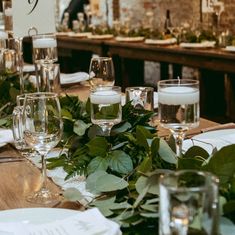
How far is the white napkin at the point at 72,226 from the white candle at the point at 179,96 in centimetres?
43

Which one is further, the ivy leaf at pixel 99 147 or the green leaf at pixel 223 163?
the ivy leaf at pixel 99 147

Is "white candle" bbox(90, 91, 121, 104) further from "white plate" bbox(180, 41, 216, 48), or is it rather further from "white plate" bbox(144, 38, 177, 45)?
"white plate" bbox(144, 38, 177, 45)

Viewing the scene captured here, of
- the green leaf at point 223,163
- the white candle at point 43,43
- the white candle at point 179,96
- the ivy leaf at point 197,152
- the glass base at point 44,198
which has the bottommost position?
the glass base at point 44,198

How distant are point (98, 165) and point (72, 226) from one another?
13.0 inches

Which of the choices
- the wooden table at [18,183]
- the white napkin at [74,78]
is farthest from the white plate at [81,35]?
the wooden table at [18,183]

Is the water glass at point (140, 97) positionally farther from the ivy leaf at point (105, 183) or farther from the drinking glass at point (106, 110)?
the ivy leaf at point (105, 183)

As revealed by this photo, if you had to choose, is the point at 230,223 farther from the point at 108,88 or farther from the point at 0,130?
the point at 0,130

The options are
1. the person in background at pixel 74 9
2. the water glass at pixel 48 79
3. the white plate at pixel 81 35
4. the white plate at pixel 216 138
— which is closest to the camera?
the white plate at pixel 216 138

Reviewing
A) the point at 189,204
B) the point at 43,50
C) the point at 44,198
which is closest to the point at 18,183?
the point at 44,198

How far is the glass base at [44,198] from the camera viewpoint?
1.41 m

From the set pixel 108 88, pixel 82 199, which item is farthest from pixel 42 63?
pixel 82 199

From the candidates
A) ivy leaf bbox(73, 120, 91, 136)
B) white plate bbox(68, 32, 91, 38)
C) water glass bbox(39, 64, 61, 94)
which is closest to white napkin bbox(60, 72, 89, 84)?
water glass bbox(39, 64, 61, 94)

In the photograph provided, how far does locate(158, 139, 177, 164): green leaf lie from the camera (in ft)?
4.35

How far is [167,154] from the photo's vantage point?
1.34 m
